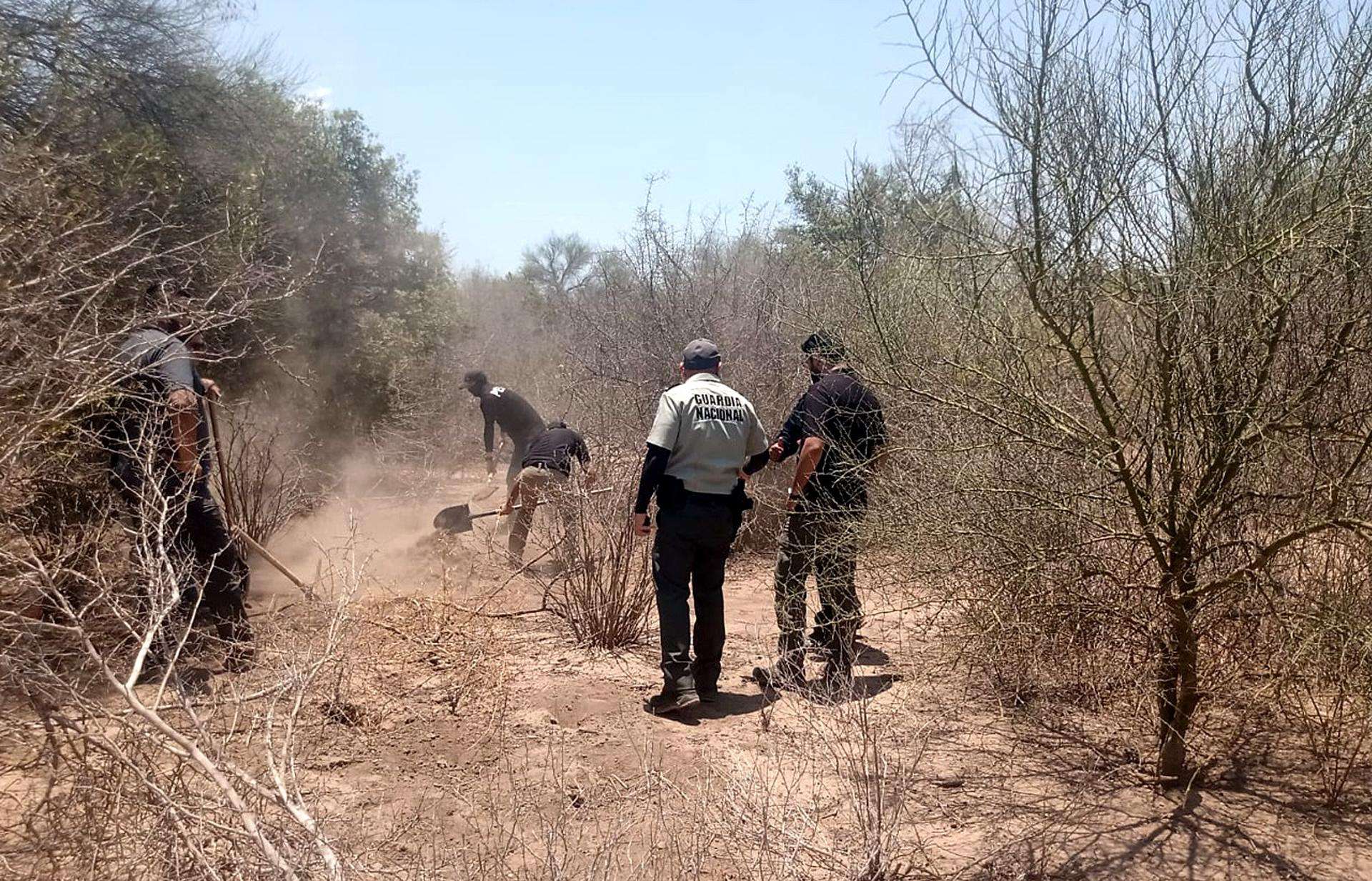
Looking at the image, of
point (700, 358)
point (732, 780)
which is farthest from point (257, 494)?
point (732, 780)

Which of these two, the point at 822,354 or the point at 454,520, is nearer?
the point at 822,354

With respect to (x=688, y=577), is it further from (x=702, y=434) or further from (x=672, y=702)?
(x=702, y=434)

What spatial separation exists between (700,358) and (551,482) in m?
1.48

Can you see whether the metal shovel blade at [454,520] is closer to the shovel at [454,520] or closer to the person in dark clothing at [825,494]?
the shovel at [454,520]

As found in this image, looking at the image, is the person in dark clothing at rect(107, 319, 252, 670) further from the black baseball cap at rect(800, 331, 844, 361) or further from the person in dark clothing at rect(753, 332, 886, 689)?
the black baseball cap at rect(800, 331, 844, 361)

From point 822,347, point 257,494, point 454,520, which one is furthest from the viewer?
point 454,520

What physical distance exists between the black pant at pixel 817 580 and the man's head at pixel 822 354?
0.73m

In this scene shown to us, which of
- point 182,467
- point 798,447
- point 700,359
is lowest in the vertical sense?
point 182,467

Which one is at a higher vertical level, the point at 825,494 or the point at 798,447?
the point at 798,447

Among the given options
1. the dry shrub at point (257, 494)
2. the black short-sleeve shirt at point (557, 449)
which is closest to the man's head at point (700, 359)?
the black short-sleeve shirt at point (557, 449)

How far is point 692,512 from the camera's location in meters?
4.61

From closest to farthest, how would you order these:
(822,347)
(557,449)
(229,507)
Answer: (822,347), (229,507), (557,449)

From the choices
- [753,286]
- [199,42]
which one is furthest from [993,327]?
[199,42]

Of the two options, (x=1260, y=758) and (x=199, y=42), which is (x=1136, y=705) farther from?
(x=199, y=42)
